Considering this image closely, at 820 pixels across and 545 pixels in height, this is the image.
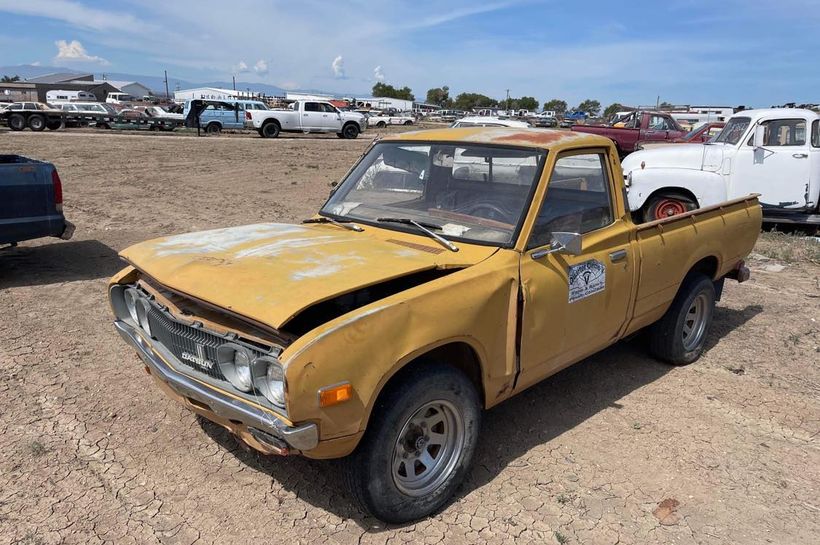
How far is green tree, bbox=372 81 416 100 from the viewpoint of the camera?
127 metres

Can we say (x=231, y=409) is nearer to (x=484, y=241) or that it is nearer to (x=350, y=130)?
(x=484, y=241)

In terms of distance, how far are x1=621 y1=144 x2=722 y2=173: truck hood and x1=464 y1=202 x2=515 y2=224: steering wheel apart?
683 centimetres

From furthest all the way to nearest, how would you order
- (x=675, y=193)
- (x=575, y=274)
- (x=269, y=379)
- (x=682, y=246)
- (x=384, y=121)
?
(x=384, y=121) → (x=675, y=193) → (x=682, y=246) → (x=575, y=274) → (x=269, y=379)

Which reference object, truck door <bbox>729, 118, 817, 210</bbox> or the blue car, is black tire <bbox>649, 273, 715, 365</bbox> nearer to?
truck door <bbox>729, 118, 817, 210</bbox>

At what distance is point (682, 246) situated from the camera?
436 cm

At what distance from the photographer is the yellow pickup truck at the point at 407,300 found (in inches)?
98.4

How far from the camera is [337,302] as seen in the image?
9.66ft

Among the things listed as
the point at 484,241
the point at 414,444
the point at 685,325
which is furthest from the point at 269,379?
the point at 685,325

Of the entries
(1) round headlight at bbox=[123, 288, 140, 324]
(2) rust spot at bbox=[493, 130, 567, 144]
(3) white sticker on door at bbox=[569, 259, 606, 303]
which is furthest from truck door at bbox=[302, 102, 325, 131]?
(3) white sticker on door at bbox=[569, 259, 606, 303]

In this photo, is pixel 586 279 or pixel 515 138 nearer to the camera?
pixel 586 279

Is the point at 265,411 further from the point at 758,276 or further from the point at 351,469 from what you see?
the point at 758,276

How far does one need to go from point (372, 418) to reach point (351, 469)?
0.85 ft

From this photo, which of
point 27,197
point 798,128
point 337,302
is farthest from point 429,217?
point 798,128

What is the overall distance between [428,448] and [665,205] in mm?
7543
